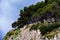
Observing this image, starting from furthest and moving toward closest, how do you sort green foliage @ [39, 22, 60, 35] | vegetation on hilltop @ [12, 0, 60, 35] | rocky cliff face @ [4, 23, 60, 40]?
vegetation on hilltop @ [12, 0, 60, 35], green foliage @ [39, 22, 60, 35], rocky cliff face @ [4, 23, 60, 40]

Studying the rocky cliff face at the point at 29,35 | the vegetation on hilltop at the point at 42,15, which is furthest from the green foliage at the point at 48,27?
the rocky cliff face at the point at 29,35

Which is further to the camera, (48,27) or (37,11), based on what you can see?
(37,11)

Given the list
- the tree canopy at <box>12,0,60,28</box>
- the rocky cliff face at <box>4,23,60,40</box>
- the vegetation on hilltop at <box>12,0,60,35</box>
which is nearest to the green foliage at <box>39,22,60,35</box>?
the vegetation on hilltop at <box>12,0,60,35</box>

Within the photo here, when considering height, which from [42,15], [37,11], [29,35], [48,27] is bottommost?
[48,27]

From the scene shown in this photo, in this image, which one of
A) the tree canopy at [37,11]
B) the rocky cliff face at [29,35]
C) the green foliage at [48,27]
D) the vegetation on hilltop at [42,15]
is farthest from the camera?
the tree canopy at [37,11]

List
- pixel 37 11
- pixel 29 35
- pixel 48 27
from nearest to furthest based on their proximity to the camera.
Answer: pixel 48 27, pixel 29 35, pixel 37 11

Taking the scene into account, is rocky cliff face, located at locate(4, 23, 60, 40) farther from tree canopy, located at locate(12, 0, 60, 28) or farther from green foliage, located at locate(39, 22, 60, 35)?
tree canopy, located at locate(12, 0, 60, 28)

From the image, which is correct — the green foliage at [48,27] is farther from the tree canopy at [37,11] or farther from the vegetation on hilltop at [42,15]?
the tree canopy at [37,11]

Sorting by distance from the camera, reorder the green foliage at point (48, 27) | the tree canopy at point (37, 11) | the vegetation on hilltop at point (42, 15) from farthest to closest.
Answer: the tree canopy at point (37, 11) < the vegetation on hilltop at point (42, 15) < the green foliage at point (48, 27)

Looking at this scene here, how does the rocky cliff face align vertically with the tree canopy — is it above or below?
below

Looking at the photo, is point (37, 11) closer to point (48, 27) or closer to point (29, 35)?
point (29, 35)

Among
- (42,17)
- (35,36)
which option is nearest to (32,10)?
(42,17)

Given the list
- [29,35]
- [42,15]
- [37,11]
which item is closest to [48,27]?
[29,35]

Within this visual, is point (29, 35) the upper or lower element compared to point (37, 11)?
lower
